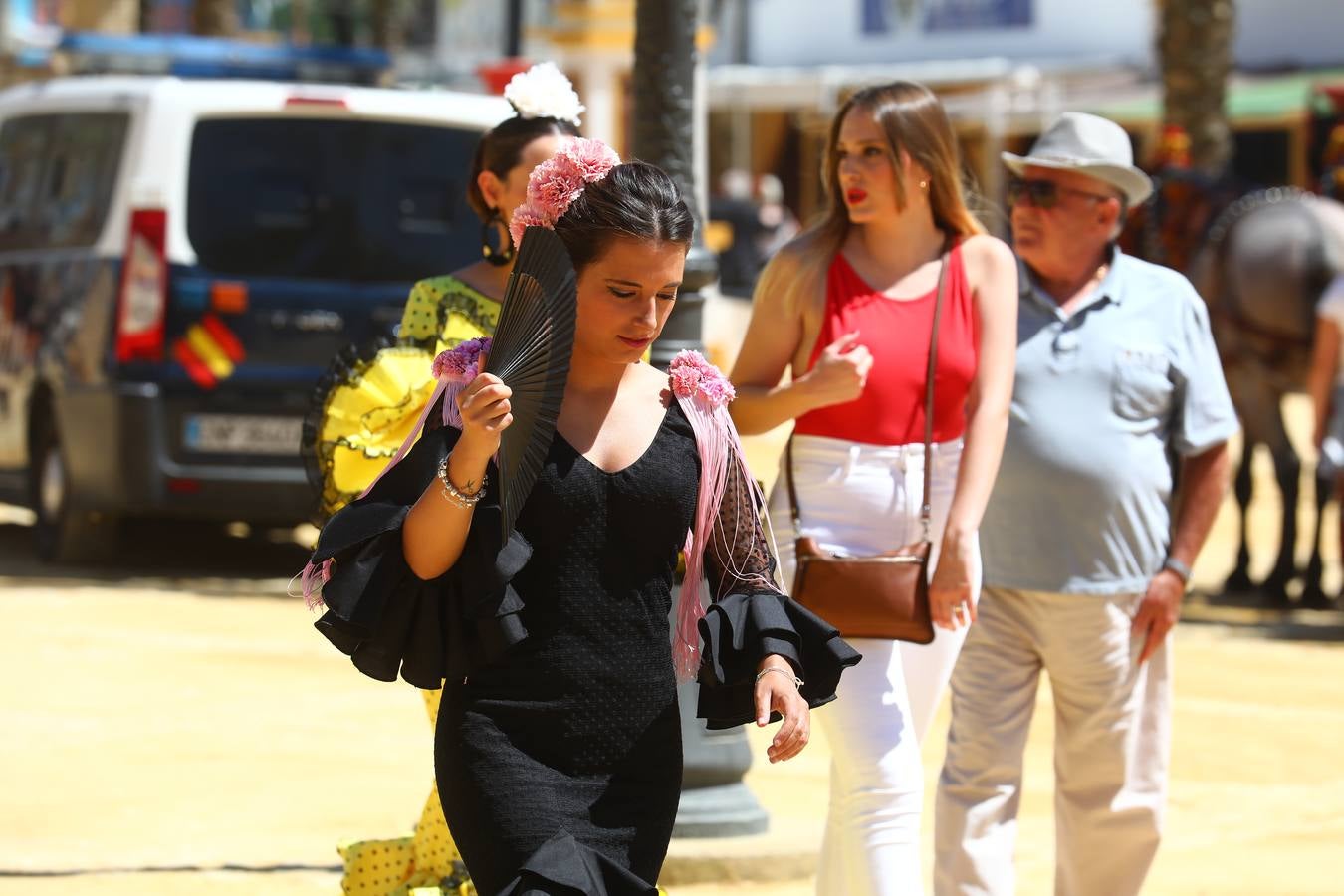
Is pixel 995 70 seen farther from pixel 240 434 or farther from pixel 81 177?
pixel 240 434

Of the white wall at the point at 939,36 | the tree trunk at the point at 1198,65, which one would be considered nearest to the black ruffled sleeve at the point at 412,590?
the tree trunk at the point at 1198,65

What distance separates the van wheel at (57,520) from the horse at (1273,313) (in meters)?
5.75

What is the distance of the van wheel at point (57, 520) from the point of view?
11.1 m

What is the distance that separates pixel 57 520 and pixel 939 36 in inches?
1132

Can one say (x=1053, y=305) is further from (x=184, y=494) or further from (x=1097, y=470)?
(x=184, y=494)

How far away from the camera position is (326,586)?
133 inches

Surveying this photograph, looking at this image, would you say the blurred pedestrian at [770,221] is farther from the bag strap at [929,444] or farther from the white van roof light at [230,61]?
the bag strap at [929,444]

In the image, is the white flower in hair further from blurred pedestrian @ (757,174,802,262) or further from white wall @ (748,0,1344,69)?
white wall @ (748,0,1344,69)

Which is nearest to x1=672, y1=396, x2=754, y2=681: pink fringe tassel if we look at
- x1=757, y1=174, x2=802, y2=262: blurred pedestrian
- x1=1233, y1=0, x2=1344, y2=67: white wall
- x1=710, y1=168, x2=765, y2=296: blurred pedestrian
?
x1=757, y1=174, x2=802, y2=262: blurred pedestrian

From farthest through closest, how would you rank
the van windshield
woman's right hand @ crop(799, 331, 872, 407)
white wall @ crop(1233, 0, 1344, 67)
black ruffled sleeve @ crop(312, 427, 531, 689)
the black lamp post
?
white wall @ crop(1233, 0, 1344, 67), the van windshield, the black lamp post, woman's right hand @ crop(799, 331, 872, 407), black ruffled sleeve @ crop(312, 427, 531, 689)

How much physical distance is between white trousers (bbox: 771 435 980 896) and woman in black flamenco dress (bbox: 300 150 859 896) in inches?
35.1

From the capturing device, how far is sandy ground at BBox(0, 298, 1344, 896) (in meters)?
6.11

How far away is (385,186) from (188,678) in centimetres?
307

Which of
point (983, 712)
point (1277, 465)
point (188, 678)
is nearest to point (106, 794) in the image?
point (188, 678)
